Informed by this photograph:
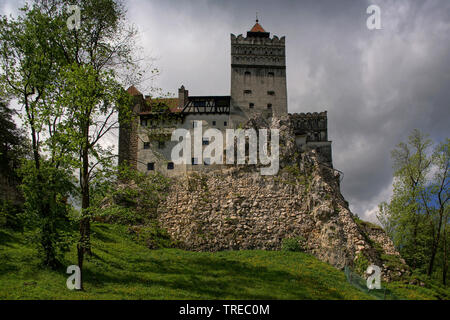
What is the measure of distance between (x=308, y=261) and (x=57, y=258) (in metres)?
18.0

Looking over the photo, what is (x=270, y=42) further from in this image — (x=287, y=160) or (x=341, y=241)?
(x=341, y=241)

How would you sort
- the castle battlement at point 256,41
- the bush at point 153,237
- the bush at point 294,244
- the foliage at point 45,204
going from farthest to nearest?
the castle battlement at point 256,41, the bush at point 153,237, the bush at point 294,244, the foliage at point 45,204

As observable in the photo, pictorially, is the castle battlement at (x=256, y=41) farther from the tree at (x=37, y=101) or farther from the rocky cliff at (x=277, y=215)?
the tree at (x=37, y=101)

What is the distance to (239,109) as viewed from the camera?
47.1 m

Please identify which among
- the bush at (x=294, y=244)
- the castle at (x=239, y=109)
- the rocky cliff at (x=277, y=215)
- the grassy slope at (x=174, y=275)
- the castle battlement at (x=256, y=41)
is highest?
the castle battlement at (x=256, y=41)

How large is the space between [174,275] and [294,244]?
12.3 m

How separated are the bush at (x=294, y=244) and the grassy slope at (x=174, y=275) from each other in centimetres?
75

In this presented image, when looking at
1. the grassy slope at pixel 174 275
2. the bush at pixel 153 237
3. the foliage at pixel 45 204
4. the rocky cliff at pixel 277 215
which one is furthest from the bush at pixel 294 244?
the foliage at pixel 45 204

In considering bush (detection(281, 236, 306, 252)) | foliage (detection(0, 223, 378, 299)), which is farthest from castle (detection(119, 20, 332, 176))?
foliage (detection(0, 223, 378, 299))

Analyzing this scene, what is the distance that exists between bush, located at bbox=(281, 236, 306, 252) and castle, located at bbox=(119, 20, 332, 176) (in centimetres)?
1387

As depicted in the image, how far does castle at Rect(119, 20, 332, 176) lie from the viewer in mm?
44531

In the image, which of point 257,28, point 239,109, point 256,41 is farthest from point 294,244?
point 257,28

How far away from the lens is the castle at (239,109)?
4453 centimetres

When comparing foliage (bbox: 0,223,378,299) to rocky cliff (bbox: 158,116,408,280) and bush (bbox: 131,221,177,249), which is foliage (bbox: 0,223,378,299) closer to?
bush (bbox: 131,221,177,249)
